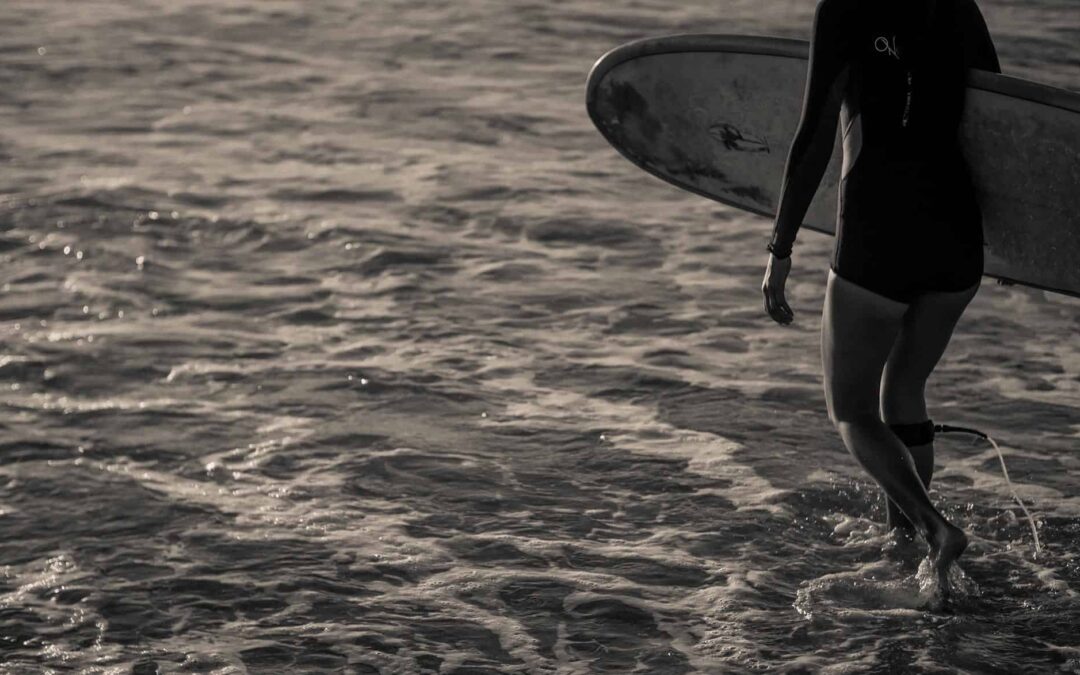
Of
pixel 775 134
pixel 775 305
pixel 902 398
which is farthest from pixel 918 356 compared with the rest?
pixel 775 134

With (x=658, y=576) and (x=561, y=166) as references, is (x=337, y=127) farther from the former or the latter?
(x=658, y=576)

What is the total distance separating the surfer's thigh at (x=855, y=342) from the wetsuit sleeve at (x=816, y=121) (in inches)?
7.7

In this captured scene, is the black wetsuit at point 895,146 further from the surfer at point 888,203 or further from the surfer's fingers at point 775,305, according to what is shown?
the surfer's fingers at point 775,305

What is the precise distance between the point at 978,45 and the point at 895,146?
0.37 metres

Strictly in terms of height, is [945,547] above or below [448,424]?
above

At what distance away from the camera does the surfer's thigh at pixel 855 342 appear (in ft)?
13.1

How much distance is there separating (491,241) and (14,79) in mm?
4922

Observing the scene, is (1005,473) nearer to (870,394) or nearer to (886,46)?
(870,394)

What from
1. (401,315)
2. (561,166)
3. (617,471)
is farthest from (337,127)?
(617,471)

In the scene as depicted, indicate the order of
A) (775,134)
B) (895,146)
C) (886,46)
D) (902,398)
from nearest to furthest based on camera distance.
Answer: (886,46)
(895,146)
(902,398)
(775,134)

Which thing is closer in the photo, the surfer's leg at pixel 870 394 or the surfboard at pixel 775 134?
the surfer's leg at pixel 870 394

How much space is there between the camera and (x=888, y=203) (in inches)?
156

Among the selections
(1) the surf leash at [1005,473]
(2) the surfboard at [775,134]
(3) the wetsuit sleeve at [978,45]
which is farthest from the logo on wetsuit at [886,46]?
(1) the surf leash at [1005,473]

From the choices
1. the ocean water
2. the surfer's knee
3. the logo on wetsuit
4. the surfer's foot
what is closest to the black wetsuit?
the logo on wetsuit
